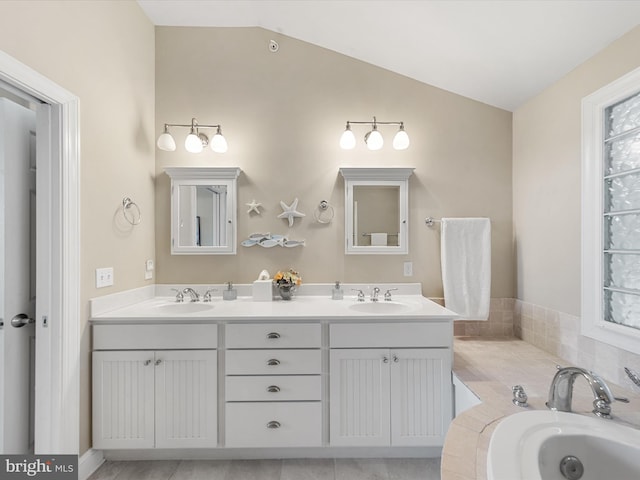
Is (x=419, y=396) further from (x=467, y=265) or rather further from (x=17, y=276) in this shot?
(x=17, y=276)

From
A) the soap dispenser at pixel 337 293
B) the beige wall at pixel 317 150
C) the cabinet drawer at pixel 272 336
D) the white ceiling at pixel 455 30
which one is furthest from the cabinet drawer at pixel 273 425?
the white ceiling at pixel 455 30

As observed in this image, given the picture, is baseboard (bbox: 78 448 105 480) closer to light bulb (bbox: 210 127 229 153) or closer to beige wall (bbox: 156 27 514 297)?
beige wall (bbox: 156 27 514 297)

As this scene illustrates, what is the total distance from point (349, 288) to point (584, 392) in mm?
1420

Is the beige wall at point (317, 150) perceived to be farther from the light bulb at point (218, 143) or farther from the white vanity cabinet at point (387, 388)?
the white vanity cabinet at point (387, 388)

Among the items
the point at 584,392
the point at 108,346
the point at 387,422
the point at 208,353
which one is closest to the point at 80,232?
the point at 108,346

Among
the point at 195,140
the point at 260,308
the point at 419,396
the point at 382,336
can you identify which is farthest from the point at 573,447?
the point at 195,140

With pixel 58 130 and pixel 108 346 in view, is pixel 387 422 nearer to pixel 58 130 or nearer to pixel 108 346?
pixel 108 346

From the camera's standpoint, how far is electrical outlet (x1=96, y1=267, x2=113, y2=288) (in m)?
1.86

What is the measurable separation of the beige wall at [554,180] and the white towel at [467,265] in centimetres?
27

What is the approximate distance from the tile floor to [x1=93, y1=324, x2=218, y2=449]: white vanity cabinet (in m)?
0.13

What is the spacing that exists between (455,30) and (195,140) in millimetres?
1807

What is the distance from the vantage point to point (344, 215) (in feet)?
8.13

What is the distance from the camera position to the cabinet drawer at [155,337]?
5.99ft

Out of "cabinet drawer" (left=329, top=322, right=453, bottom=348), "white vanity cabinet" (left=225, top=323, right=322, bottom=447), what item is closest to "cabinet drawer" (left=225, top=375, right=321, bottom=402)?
"white vanity cabinet" (left=225, top=323, right=322, bottom=447)
